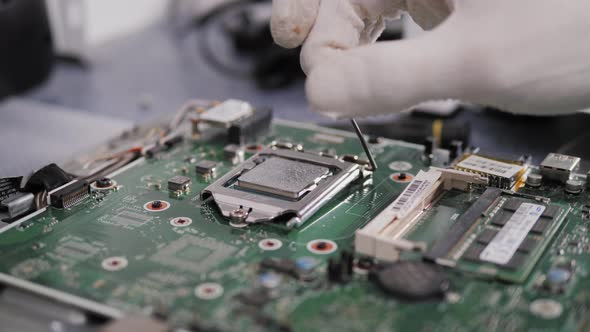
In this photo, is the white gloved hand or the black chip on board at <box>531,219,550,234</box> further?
the black chip on board at <box>531,219,550,234</box>

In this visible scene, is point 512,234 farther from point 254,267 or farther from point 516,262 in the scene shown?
point 254,267

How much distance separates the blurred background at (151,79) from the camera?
296 centimetres

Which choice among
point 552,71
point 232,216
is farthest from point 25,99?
point 552,71

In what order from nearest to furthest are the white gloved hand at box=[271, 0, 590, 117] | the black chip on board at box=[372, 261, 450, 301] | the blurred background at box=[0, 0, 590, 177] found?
the white gloved hand at box=[271, 0, 590, 117] → the black chip on board at box=[372, 261, 450, 301] → the blurred background at box=[0, 0, 590, 177]

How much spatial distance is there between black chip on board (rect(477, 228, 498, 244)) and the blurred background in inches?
22.9

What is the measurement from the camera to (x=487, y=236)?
1802 mm

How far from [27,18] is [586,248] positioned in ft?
8.27

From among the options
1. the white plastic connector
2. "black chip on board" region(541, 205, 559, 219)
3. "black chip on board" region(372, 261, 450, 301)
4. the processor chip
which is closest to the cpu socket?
the processor chip

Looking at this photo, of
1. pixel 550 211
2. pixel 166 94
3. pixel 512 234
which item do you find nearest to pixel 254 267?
pixel 512 234

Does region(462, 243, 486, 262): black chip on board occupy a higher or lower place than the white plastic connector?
lower

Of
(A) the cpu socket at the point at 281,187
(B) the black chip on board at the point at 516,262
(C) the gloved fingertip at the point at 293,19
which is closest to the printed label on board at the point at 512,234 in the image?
(B) the black chip on board at the point at 516,262

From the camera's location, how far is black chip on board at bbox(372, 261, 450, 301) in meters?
1.58

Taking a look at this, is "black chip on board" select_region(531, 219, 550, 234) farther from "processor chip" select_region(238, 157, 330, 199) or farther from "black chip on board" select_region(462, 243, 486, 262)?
"processor chip" select_region(238, 157, 330, 199)

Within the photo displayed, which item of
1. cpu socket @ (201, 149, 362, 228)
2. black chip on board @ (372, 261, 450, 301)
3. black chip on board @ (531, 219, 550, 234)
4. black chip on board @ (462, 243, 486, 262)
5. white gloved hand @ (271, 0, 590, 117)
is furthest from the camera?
cpu socket @ (201, 149, 362, 228)
